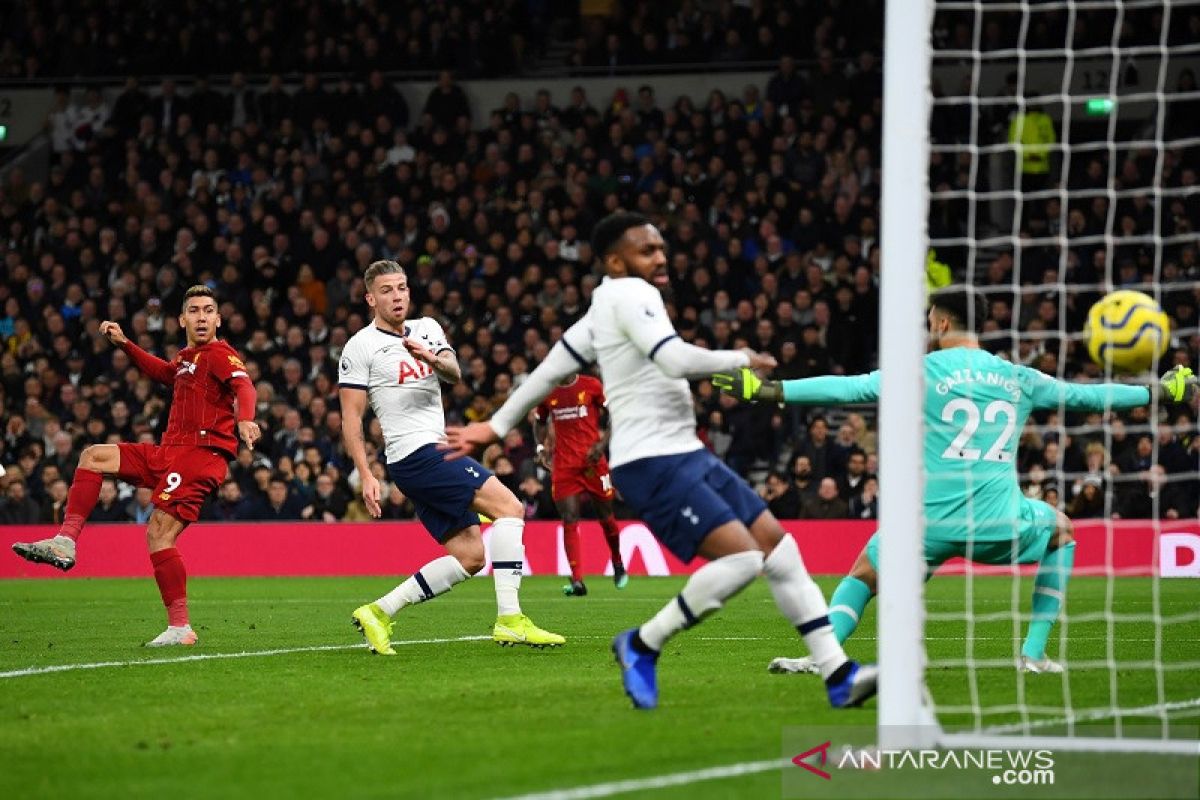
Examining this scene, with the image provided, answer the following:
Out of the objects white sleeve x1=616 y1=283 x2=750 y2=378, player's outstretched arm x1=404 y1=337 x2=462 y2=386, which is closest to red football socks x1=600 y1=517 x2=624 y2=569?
player's outstretched arm x1=404 y1=337 x2=462 y2=386

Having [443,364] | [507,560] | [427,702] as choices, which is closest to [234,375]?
[443,364]

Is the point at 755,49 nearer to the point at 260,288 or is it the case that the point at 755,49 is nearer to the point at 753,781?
the point at 260,288

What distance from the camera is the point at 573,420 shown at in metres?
18.1

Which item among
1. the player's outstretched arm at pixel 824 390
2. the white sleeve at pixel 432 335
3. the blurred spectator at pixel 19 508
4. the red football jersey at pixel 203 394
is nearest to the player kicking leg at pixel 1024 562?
the player's outstretched arm at pixel 824 390

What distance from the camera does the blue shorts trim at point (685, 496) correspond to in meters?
7.29

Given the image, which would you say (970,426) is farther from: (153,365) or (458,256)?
(458,256)

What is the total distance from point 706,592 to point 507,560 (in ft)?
12.2

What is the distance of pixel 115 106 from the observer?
93.0ft

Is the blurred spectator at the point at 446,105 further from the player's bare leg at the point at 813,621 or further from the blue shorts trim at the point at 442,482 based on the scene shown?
the player's bare leg at the point at 813,621

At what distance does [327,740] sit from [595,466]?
36.2 feet

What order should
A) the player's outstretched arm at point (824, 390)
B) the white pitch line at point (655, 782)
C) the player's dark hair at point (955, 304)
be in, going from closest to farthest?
the white pitch line at point (655, 782), the player's outstretched arm at point (824, 390), the player's dark hair at point (955, 304)

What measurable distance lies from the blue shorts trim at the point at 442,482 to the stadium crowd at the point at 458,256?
1043 centimetres

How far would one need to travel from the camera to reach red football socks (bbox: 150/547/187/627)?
457 inches

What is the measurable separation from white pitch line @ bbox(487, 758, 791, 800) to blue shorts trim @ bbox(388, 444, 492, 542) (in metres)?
4.84
